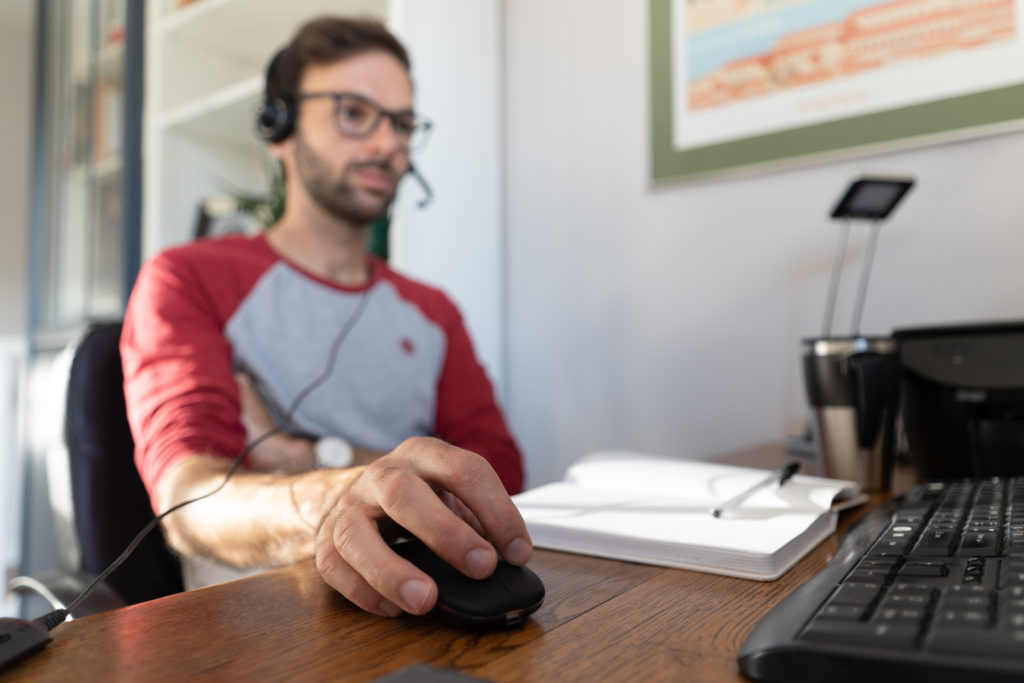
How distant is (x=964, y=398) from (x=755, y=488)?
13.2 inches

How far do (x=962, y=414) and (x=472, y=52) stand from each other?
3.97 ft

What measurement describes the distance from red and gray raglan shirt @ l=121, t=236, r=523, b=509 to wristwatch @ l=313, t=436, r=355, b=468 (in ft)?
0.17

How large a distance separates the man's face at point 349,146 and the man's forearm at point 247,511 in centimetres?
59

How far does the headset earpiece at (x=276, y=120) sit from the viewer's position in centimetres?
121

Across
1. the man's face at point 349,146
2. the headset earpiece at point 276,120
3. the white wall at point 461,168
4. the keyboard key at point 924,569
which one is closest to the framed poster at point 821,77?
A: the white wall at point 461,168

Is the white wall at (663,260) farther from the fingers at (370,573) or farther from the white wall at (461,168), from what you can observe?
the fingers at (370,573)

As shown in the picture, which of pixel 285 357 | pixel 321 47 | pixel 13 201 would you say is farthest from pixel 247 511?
pixel 13 201

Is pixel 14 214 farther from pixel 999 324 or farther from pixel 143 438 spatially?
pixel 999 324

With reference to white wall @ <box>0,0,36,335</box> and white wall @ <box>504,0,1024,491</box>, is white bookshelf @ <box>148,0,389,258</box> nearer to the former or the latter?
white wall @ <box>504,0,1024,491</box>

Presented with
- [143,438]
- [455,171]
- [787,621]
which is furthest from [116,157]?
[787,621]

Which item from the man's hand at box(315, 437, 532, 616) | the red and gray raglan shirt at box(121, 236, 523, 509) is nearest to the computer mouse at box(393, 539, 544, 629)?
the man's hand at box(315, 437, 532, 616)

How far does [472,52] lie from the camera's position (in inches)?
61.5

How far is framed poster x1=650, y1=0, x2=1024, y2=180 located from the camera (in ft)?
3.47

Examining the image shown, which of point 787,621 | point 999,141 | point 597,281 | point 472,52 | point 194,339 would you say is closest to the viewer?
point 787,621
